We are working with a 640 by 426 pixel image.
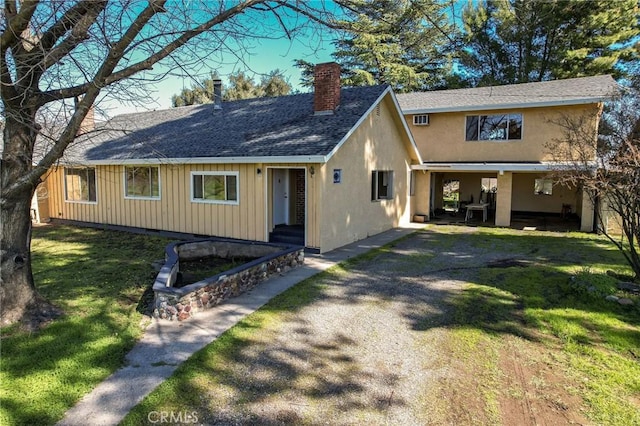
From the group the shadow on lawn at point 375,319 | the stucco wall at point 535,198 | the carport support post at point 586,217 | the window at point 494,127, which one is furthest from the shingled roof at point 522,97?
the shadow on lawn at point 375,319

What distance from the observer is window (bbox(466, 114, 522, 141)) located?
16953mm

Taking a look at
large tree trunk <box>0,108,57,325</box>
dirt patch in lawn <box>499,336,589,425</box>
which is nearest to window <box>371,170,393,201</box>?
dirt patch in lawn <box>499,336,589,425</box>

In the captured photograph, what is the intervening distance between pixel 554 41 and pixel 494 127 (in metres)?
15.4

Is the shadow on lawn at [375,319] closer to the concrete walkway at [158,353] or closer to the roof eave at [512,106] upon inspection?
the concrete walkway at [158,353]

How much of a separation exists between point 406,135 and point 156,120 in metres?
11.3

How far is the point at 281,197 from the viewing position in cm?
1309

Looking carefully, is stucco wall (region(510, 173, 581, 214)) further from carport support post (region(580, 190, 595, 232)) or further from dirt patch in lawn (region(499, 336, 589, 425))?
dirt patch in lawn (region(499, 336, 589, 425))

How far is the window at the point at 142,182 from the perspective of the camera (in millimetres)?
14297

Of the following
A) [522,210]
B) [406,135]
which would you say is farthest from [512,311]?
[522,210]

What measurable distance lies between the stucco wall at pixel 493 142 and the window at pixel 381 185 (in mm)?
4125

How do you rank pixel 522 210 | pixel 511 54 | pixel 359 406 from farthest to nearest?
pixel 511 54
pixel 522 210
pixel 359 406

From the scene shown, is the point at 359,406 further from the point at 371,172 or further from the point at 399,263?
the point at 371,172

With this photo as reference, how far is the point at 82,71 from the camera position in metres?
5.16

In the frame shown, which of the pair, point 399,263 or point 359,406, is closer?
point 359,406
